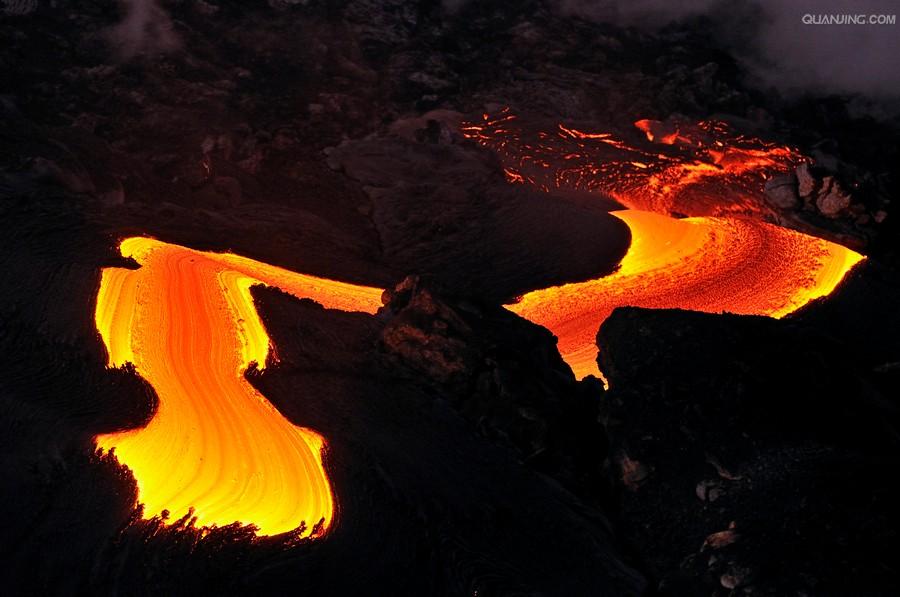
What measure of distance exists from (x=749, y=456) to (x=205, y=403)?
698 cm

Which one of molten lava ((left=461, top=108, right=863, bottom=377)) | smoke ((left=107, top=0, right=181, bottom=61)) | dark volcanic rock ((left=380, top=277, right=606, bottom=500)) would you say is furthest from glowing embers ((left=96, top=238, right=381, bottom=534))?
smoke ((left=107, top=0, right=181, bottom=61))

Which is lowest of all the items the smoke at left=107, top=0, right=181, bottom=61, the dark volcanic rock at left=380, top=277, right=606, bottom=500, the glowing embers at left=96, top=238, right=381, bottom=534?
the glowing embers at left=96, top=238, right=381, bottom=534

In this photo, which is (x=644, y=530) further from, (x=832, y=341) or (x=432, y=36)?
(x=432, y=36)

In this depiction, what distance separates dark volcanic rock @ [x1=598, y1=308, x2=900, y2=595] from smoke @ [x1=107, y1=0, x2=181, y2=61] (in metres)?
17.9

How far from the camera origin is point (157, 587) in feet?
21.7

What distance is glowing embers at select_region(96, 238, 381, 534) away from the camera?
7.79 metres

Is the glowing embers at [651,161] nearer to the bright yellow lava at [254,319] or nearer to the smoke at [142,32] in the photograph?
the bright yellow lava at [254,319]

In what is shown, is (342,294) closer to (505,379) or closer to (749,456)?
(505,379)

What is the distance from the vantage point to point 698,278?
15.6 m

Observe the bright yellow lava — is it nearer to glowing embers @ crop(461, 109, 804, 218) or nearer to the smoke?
glowing embers @ crop(461, 109, 804, 218)

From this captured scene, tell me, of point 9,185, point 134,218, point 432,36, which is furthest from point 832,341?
point 432,36

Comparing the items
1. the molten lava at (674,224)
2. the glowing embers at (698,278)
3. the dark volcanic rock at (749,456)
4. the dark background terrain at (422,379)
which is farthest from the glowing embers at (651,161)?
the dark volcanic rock at (749,456)

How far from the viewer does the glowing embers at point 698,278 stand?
14.4m

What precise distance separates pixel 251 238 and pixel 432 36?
12.9 m
